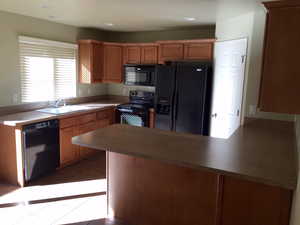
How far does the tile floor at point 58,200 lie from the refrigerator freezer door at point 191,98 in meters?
1.62

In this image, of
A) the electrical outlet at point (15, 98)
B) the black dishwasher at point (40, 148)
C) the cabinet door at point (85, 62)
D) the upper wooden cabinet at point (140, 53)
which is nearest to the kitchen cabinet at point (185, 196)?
the black dishwasher at point (40, 148)

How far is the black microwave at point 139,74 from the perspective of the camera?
15.7 feet

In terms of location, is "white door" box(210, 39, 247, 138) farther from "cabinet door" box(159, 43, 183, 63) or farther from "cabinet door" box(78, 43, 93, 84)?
"cabinet door" box(78, 43, 93, 84)

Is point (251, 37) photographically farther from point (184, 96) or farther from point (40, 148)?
point (40, 148)

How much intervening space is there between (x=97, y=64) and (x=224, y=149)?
3.57 meters

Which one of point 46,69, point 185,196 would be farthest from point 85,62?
point 185,196

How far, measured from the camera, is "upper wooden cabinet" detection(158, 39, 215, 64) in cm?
425

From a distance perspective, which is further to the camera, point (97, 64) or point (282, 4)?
point (97, 64)

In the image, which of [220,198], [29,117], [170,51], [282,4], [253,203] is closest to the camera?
[282,4]

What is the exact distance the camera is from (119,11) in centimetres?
335

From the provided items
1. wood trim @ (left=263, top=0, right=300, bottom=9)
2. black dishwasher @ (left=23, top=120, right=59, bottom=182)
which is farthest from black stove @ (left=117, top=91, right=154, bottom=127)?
wood trim @ (left=263, top=0, right=300, bottom=9)

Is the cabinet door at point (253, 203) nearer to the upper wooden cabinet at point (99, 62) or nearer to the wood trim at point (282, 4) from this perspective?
the wood trim at point (282, 4)

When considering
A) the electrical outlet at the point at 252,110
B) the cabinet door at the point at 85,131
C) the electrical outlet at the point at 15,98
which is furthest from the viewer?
the cabinet door at the point at 85,131

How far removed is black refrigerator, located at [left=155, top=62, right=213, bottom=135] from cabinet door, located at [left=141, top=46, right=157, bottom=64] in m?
0.51
